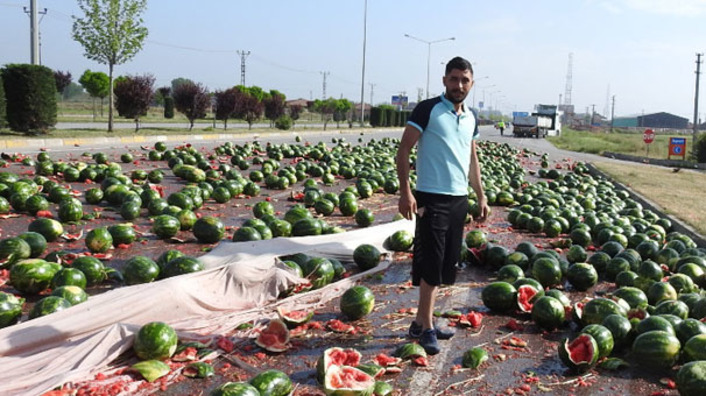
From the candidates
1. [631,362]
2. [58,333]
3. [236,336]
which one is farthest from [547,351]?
[58,333]

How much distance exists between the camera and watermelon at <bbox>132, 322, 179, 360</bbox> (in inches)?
165

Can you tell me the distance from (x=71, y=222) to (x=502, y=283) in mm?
5986

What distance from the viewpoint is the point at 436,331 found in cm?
505

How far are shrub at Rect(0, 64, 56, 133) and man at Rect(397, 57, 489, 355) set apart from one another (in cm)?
2346

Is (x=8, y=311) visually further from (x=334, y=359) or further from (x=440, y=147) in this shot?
(x=440, y=147)

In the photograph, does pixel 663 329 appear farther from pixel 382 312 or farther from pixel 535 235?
pixel 535 235

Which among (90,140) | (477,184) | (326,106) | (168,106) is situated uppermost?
(326,106)

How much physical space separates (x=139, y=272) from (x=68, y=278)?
61 centimetres

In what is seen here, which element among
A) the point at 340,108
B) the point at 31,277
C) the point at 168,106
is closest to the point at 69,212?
the point at 31,277

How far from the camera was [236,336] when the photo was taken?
4.86 metres

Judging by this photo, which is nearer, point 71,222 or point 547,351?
point 547,351

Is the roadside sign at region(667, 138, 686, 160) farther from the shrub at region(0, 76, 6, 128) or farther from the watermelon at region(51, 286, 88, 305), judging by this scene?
the watermelon at region(51, 286, 88, 305)

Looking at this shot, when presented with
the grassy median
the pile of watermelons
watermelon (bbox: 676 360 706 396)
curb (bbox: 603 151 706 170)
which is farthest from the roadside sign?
watermelon (bbox: 676 360 706 396)

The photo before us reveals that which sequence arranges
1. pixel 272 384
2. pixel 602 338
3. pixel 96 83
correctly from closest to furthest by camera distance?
pixel 272 384, pixel 602 338, pixel 96 83
